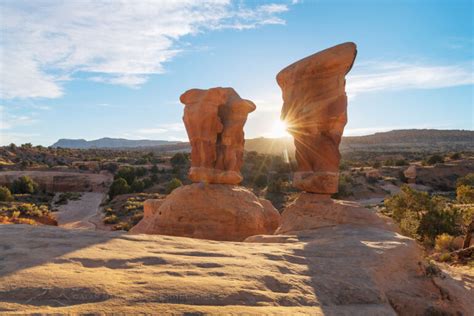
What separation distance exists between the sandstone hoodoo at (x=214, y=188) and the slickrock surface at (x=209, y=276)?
15.6ft

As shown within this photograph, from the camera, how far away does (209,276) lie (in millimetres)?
4344

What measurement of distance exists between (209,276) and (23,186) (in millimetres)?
38155

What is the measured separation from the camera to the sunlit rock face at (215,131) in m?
12.8

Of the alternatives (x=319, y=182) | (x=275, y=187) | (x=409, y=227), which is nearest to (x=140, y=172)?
(x=275, y=187)

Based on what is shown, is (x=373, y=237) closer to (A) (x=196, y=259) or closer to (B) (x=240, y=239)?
(A) (x=196, y=259)

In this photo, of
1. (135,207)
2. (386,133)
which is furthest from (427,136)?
(135,207)

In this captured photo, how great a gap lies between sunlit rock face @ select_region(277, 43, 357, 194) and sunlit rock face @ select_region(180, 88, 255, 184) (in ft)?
10.9

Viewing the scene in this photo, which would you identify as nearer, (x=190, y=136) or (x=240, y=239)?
(x=240, y=239)

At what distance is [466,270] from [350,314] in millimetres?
7632

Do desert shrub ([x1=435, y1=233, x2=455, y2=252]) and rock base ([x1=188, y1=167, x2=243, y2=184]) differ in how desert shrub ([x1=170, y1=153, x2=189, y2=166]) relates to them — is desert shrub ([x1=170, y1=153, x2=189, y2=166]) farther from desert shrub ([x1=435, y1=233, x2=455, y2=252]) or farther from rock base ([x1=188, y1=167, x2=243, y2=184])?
desert shrub ([x1=435, y1=233, x2=455, y2=252])

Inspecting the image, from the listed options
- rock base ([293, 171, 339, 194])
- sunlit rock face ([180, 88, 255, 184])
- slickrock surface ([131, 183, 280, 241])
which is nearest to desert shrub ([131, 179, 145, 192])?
sunlit rock face ([180, 88, 255, 184])

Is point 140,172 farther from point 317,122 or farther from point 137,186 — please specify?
point 317,122

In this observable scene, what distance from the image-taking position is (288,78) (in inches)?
412

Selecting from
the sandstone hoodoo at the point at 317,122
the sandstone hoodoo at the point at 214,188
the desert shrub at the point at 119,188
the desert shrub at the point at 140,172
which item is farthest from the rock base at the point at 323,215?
the desert shrub at the point at 140,172
